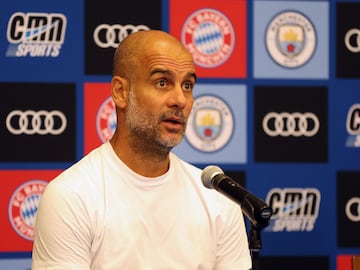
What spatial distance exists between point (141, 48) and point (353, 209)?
52.1 inches

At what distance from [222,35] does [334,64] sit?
490mm

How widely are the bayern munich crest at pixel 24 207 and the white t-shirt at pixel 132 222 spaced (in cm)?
70

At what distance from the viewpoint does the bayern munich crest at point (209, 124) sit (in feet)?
8.77

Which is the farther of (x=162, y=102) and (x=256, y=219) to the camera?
(x=162, y=102)

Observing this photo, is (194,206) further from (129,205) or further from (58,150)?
(58,150)

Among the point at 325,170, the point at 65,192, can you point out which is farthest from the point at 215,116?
the point at 65,192

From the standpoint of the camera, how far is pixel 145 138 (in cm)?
192

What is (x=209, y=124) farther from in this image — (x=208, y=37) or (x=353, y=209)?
(x=353, y=209)

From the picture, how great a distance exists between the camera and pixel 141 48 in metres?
1.94

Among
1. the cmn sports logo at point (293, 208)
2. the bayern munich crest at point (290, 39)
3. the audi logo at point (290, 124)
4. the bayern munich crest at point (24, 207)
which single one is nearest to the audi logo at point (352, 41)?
the bayern munich crest at point (290, 39)

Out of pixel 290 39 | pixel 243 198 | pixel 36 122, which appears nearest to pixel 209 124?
pixel 290 39

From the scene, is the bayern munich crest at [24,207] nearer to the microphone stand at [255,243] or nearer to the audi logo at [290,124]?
the audi logo at [290,124]

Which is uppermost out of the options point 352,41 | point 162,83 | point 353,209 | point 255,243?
point 352,41

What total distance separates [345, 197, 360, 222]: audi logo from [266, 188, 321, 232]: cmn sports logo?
13 centimetres
